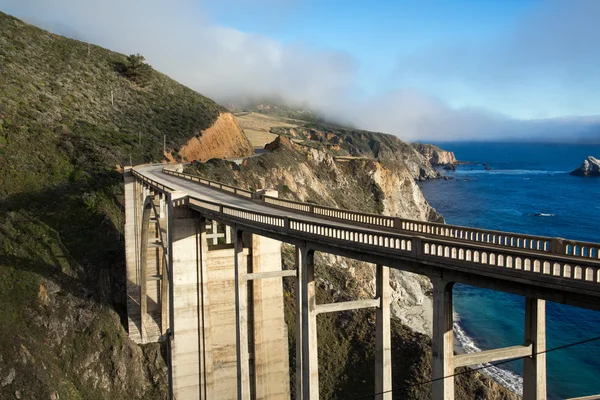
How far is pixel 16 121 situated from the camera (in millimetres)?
59969

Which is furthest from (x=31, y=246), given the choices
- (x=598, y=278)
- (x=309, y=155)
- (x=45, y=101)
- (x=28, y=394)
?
(x=309, y=155)

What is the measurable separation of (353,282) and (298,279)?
39960 mm

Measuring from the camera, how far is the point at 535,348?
11.1 metres

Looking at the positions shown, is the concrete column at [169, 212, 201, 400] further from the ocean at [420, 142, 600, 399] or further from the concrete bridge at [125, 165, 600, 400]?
the ocean at [420, 142, 600, 399]

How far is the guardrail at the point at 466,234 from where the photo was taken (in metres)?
12.4

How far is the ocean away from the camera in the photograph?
48219 millimetres

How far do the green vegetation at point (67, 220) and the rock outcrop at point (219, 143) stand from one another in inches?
68.0

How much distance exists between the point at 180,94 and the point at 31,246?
53370 mm

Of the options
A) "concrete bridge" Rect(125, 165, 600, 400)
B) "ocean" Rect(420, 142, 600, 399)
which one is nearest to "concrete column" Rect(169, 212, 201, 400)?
"concrete bridge" Rect(125, 165, 600, 400)

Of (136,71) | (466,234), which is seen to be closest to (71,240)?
(466,234)

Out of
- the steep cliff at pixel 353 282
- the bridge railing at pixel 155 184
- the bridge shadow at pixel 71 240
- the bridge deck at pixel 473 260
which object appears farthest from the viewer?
the bridge shadow at pixel 71 240

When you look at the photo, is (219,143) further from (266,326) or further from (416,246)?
(416,246)

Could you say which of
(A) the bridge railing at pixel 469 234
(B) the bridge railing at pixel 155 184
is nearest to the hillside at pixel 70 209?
(B) the bridge railing at pixel 155 184

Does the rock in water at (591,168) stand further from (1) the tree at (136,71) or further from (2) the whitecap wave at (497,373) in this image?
(1) the tree at (136,71)
